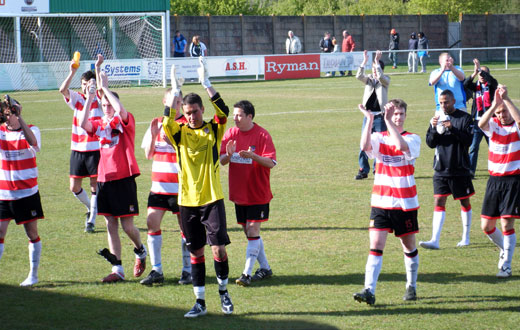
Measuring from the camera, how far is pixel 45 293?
7332mm

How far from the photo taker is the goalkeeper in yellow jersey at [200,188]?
6453 mm

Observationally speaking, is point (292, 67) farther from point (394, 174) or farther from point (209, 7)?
point (394, 174)

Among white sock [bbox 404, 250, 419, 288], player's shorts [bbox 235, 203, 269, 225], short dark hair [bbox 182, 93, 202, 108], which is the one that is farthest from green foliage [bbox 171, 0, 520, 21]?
white sock [bbox 404, 250, 419, 288]

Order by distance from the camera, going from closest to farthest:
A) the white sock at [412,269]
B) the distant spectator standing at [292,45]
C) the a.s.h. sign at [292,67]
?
the white sock at [412,269] < the a.s.h. sign at [292,67] < the distant spectator standing at [292,45]

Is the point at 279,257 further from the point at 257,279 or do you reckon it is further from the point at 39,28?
the point at 39,28

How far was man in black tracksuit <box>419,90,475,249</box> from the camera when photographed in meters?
8.58

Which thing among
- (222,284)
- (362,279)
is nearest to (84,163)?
(222,284)

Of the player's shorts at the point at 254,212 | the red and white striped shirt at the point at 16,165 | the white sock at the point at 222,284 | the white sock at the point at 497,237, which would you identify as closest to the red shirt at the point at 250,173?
the player's shorts at the point at 254,212

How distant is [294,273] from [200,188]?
2.08 m

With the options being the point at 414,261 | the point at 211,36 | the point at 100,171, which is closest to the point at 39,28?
the point at 211,36

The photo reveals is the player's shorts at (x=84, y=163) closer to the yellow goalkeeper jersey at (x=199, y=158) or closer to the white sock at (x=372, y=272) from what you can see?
the yellow goalkeeper jersey at (x=199, y=158)

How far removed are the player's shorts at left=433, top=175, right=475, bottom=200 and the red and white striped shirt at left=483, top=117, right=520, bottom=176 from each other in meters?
0.94

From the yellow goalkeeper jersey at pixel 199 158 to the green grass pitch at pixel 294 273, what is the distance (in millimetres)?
1199

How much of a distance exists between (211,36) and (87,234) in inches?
1415
